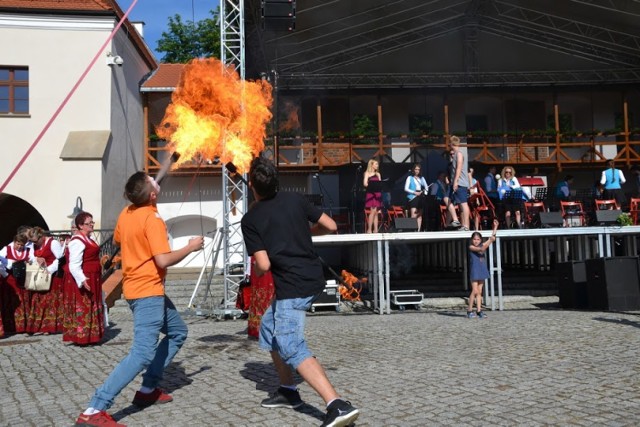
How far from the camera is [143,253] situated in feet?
15.9

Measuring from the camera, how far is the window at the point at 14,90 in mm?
18219

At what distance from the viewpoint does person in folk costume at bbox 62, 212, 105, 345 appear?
8.74 m

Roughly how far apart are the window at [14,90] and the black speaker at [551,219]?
48.5 ft

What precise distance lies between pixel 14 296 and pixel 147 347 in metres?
7.06

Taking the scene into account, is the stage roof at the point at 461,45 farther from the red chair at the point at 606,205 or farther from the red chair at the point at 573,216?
the red chair at the point at 573,216

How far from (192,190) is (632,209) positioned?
13788 mm

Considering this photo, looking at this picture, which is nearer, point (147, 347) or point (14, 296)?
point (147, 347)

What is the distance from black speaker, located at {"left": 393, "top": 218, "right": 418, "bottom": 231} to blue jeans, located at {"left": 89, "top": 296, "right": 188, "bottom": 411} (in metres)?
8.58

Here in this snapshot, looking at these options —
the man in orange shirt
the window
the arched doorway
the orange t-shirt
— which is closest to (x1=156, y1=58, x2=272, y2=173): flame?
the man in orange shirt

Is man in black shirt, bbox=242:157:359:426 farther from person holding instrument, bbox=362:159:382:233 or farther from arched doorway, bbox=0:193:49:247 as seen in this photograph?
arched doorway, bbox=0:193:49:247

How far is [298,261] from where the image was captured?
14.8 feet

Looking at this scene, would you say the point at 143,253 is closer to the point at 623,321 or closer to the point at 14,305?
the point at 14,305

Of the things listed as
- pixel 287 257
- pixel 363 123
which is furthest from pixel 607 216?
pixel 287 257

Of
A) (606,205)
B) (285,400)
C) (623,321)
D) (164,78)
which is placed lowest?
(623,321)
